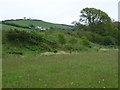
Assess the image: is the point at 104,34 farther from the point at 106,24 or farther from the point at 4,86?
the point at 4,86

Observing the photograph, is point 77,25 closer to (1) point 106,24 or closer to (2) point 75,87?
(1) point 106,24

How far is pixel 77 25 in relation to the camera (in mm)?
111500

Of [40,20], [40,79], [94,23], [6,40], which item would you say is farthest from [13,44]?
[40,20]

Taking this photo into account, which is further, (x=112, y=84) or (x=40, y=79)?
(x=40, y=79)

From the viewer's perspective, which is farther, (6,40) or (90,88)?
(6,40)

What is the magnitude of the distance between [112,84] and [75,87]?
1.74 m

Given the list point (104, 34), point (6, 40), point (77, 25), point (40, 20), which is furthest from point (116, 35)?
point (6, 40)

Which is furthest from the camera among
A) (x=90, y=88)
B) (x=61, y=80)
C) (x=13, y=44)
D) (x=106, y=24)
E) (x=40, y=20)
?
(x=40, y=20)

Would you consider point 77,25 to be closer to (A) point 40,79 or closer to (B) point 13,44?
(B) point 13,44

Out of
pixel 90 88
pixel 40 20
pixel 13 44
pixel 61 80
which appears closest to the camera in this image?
pixel 90 88

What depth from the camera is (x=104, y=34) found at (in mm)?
105875

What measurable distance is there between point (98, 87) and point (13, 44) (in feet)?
122

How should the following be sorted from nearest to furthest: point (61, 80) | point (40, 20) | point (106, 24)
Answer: point (61, 80), point (106, 24), point (40, 20)

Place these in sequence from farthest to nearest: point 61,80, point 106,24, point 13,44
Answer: point 106,24, point 13,44, point 61,80
